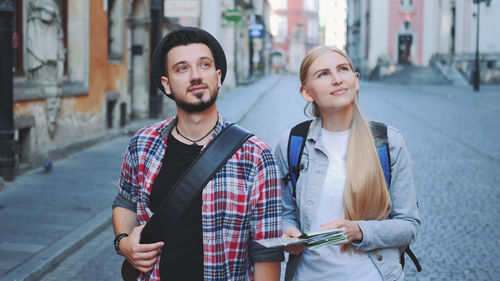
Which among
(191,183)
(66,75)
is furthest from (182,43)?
(66,75)

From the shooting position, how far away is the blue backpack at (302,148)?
98.7 inches

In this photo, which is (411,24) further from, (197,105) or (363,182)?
(197,105)

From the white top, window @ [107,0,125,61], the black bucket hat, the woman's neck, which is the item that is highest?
window @ [107,0,125,61]

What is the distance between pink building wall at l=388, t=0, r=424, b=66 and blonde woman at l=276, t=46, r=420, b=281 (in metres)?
51.9

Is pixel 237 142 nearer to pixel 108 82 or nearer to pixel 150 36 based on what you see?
pixel 108 82

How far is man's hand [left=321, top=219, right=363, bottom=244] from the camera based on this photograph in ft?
7.68

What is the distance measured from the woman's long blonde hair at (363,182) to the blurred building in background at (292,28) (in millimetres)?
91719

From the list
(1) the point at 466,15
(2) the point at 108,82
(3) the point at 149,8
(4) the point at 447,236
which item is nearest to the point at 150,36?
(3) the point at 149,8

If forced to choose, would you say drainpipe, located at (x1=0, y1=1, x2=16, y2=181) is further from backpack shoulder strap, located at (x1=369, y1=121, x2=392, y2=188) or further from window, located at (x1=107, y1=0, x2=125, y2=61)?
backpack shoulder strap, located at (x1=369, y1=121, x2=392, y2=188)

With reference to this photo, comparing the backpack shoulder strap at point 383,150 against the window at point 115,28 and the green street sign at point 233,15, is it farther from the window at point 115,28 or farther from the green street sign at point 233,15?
the green street sign at point 233,15

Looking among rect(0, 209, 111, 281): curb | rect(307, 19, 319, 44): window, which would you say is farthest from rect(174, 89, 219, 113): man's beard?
rect(307, 19, 319, 44): window

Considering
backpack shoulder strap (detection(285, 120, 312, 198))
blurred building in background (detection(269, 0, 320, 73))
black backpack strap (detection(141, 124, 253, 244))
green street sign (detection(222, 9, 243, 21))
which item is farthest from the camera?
blurred building in background (detection(269, 0, 320, 73))

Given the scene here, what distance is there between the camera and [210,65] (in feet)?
7.70

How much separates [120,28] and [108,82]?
1.67 meters
